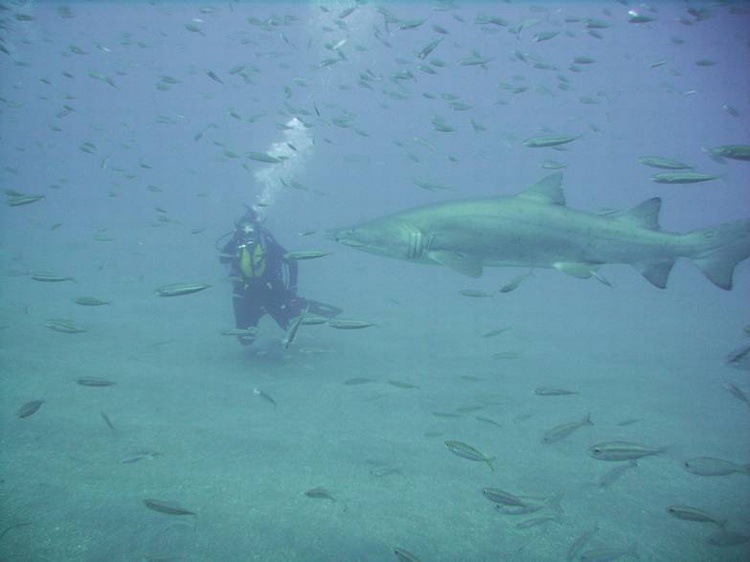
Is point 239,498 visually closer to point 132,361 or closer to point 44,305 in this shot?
point 132,361

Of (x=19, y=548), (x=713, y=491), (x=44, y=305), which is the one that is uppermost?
(x=19, y=548)

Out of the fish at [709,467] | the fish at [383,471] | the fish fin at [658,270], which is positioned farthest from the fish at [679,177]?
the fish at [383,471]

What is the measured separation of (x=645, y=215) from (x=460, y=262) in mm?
2519

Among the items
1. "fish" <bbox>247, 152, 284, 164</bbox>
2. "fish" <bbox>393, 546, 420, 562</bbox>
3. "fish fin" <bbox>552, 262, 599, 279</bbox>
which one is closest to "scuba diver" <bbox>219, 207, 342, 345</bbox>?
"fish" <bbox>247, 152, 284, 164</bbox>

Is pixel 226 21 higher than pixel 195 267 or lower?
higher

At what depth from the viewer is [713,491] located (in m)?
5.23

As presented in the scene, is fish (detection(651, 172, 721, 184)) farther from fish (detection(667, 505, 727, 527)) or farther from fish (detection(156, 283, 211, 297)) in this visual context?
fish (detection(156, 283, 211, 297))

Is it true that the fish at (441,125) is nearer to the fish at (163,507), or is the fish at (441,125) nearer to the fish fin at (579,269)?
the fish fin at (579,269)

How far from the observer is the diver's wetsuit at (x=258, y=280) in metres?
8.78

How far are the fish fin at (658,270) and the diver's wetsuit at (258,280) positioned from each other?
6.33 m

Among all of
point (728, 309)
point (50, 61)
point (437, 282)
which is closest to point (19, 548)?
point (437, 282)

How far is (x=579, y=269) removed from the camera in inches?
200

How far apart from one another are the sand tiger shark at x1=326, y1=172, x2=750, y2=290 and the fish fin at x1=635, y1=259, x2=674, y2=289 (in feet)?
0.04

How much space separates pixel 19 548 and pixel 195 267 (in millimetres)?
29943
